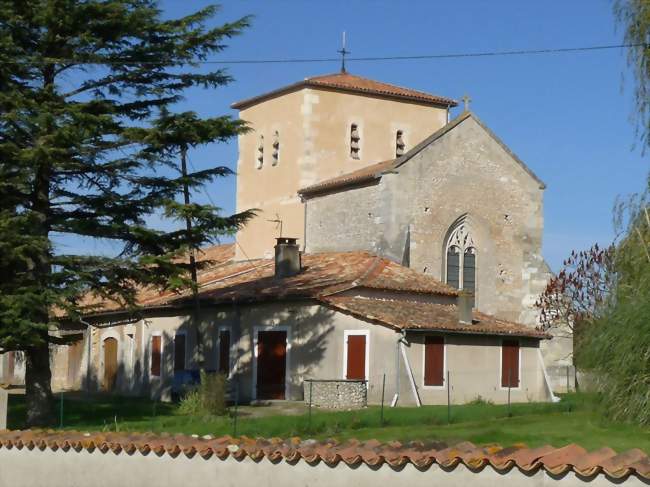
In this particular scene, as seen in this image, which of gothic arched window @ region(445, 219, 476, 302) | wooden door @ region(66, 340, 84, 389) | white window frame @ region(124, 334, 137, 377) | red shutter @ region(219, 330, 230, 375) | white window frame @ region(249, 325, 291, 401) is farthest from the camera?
wooden door @ region(66, 340, 84, 389)

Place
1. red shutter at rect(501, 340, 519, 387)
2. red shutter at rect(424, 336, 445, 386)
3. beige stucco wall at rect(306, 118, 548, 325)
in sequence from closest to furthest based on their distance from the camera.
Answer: red shutter at rect(424, 336, 445, 386) < red shutter at rect(501, 340, 519, 387) < beige stucco wall at rect(306, 118, 548, 325)

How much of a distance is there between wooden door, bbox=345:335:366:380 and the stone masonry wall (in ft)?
5.16

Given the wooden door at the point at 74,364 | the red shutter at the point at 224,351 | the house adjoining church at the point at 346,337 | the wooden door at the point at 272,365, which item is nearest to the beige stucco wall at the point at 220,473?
the house adjoining church at the point at 346,337

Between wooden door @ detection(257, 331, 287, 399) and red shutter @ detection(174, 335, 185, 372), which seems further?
red shutter @ detection(174, 335, 185, 372)

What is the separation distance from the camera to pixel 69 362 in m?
43.5

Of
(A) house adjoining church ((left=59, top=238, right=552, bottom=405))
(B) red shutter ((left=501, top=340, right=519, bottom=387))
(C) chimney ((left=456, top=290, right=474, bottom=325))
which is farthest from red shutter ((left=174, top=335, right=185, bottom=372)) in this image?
(B) red shutter ((left=501, top=340, right=519, bottom=387))

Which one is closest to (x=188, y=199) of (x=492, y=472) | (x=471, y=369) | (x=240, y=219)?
(x=240, y=219)

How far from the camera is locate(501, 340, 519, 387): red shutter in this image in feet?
107

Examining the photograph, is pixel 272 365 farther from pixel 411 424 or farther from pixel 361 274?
pixel 411 424

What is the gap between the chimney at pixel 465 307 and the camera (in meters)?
31.5

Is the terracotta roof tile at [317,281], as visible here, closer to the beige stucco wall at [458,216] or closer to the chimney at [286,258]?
the chimney at [286,258]

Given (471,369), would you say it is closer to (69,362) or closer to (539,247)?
(539,247)

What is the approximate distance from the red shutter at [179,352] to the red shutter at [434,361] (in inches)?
385

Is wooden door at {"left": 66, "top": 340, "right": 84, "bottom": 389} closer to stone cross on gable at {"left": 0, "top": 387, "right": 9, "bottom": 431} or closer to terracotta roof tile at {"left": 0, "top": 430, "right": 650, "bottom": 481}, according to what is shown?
stone cross on gable at {"left": 0, "top": 387, "right": 9, "bottom": 431}
